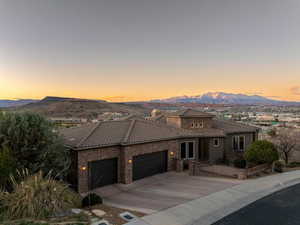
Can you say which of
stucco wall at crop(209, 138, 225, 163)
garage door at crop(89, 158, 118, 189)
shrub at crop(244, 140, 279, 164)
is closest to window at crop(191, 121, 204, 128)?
stucco wall at crop(209, 138, 225, 163)

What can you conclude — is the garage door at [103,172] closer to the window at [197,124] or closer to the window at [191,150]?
the window at [191,150]

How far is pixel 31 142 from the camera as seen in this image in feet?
31.9

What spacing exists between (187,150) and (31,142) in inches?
516

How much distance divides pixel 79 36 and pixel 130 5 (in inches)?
350

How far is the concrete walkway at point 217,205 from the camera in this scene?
307 inches

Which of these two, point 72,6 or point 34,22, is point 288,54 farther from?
point 34,22

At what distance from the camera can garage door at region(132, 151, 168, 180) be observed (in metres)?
13.8

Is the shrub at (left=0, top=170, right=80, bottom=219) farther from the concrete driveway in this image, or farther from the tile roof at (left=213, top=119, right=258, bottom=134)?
the tile roof at (left=213, top=119, right=258, bottom=134)

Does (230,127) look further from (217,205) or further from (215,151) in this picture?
(217,205)

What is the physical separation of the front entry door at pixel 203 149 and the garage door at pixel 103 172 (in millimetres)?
9973

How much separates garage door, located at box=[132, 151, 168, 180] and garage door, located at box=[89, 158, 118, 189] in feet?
4.93

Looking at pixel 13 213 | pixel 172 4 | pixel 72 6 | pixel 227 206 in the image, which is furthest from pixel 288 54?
pixel 13 213

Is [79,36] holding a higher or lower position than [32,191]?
higher

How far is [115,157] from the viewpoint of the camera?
513 inches
